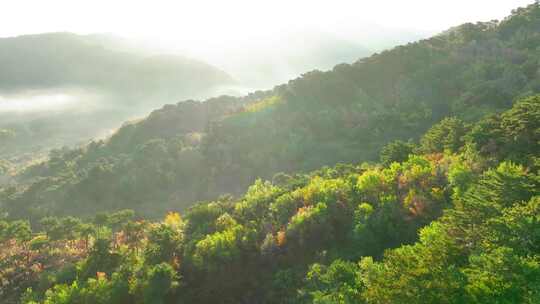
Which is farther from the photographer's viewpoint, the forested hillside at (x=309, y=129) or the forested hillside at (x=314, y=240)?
the forested hillside at (x=309, y=129)

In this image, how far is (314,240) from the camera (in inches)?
1564

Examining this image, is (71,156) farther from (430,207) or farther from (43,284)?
(430,207)

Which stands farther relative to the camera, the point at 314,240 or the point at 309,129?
the point at 309,129

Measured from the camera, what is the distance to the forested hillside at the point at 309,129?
269ft

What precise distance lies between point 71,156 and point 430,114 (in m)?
97.2

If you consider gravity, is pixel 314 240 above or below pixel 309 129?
below

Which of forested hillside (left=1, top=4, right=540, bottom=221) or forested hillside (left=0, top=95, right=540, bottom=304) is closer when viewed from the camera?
forested hillside (left=0, top=95, right=540, bottom=304)

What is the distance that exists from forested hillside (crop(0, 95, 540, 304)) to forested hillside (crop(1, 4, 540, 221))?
109 feet

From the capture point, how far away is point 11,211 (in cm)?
8569

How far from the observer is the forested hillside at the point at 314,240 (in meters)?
25.0

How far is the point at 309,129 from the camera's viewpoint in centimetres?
9312

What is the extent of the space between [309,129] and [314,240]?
55.4 meters

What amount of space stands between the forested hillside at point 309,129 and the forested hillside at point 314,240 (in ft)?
109

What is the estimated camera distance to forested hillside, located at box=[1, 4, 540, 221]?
82125 mm
